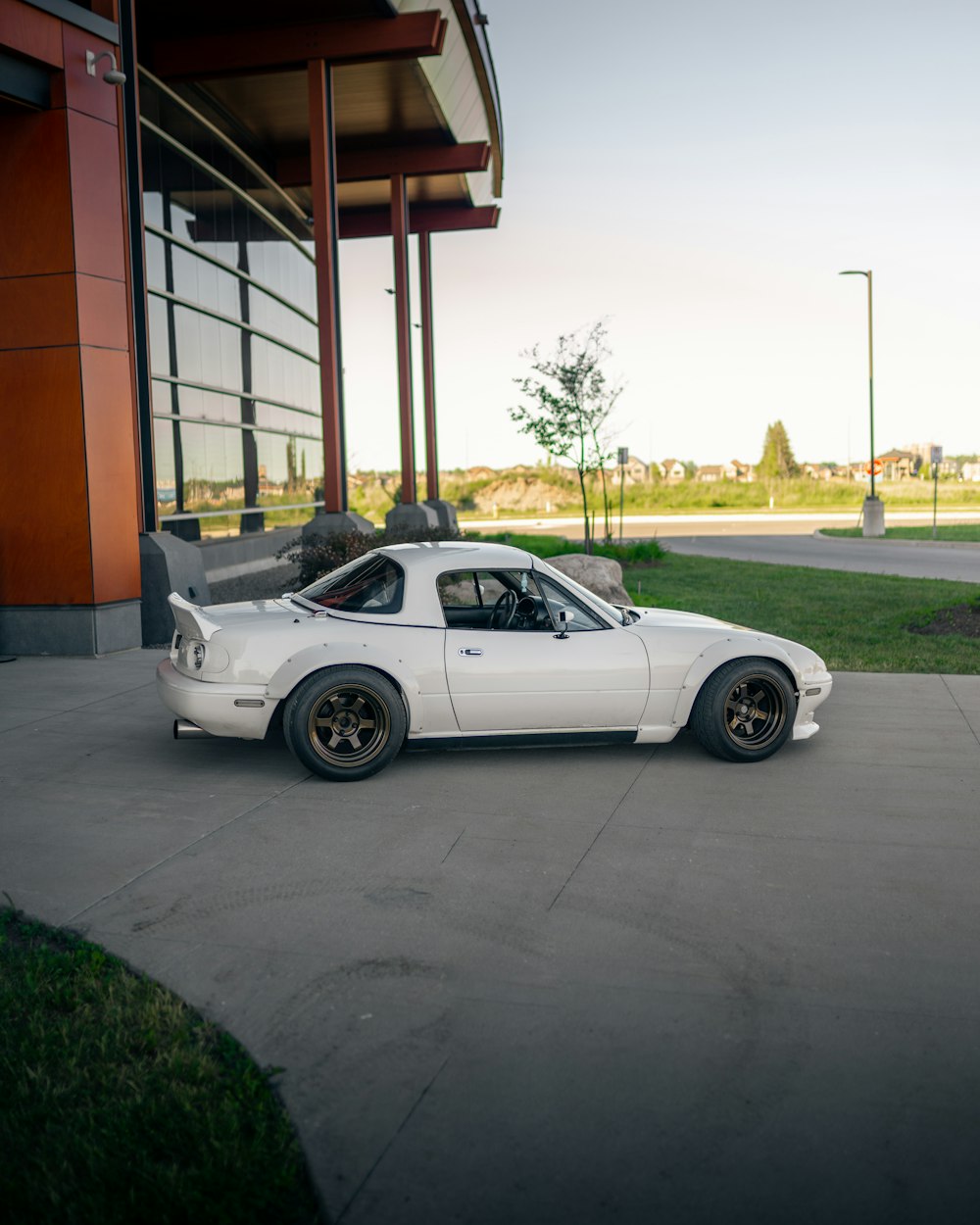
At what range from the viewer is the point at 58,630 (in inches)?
424

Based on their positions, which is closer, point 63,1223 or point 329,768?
point 63,1223

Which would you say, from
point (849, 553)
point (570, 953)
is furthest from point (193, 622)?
point (849, 553)

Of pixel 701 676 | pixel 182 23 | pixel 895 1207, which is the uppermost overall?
pixel 182 23

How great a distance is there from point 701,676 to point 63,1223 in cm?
474

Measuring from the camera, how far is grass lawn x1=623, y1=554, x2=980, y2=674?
10391mm

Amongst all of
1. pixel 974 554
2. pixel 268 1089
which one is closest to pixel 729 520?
pixel 974 554

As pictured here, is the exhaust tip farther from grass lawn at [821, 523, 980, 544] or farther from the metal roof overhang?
grass lawn at [821, 523, 980, 544]

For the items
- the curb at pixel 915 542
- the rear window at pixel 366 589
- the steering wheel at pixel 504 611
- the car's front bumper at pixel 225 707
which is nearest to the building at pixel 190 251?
the rear window at pixel 366 589

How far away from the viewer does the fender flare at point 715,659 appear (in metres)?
6.53

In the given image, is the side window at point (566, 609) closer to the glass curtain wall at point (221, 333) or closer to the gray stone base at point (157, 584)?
the gray stone base at point (157, 584)

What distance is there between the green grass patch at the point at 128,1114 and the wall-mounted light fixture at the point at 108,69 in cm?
943

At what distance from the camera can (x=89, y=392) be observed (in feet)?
35.0

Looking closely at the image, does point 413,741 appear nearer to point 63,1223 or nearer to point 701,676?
point 701,676

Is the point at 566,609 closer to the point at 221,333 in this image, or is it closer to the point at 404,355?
the point at 221,333
